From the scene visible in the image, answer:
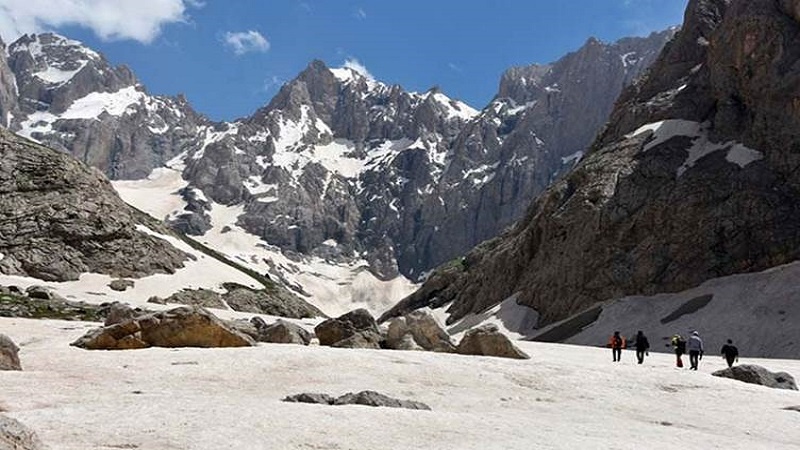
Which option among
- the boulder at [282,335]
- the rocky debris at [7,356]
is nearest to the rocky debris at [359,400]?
the rocky debris at [7,356]

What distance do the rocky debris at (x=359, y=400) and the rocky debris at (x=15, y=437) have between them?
743cm

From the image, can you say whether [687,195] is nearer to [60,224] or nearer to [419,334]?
[419,334]

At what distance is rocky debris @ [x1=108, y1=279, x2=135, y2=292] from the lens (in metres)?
79.2

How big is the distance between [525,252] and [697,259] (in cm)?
2402

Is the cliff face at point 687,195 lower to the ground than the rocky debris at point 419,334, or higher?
higher

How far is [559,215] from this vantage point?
3369 inches

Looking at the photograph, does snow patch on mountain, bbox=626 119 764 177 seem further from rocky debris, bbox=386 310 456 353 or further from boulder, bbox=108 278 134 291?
boulder, bbox=108 278 134 291

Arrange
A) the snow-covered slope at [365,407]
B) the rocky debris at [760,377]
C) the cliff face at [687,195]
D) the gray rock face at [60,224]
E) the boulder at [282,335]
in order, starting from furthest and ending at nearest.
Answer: the gray rock face at [60,224] < the cliff face at [687,195] < the boulder at [282,335] < the rocky debris at [760,377] < the snow-covered slope at [365,407]

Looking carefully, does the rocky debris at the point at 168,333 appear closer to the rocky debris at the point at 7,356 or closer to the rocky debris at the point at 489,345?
the rocky debris at the point at 7,356

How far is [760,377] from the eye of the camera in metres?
26.8

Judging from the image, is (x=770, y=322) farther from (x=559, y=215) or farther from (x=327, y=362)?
(x=327, y=362)

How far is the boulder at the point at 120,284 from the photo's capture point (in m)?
79.3

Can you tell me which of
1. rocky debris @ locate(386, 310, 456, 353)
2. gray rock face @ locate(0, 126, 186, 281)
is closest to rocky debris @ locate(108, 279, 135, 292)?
gray rock face @ locate(0, 126, 186, 281)

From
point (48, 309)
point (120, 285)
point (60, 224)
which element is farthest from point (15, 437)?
point (60, 224)
